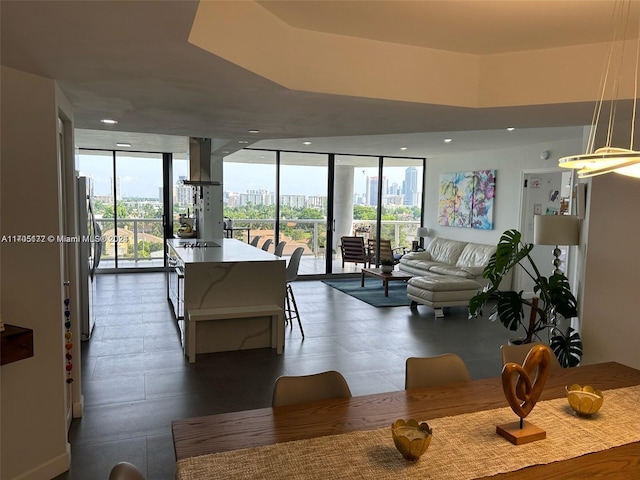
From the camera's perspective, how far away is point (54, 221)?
2.53m

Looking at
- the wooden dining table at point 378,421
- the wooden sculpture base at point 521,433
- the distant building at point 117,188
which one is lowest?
the wooden dining table at point 378,421

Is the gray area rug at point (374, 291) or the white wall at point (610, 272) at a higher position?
the white wall at point (610, 272)

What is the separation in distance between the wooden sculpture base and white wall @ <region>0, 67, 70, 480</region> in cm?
237

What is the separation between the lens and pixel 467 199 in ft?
27.8

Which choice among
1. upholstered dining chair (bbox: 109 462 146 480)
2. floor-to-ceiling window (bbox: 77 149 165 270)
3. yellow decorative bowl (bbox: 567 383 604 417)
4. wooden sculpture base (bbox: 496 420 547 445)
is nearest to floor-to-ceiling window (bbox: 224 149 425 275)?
floor-to-ceiling window (bbox: 77 149 165 270)

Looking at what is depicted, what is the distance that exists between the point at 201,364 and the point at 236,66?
10.0 feet

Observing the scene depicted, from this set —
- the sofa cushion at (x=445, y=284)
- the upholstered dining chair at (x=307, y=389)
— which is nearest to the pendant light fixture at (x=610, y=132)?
the upholstered dining chair at (x=307, y=389)

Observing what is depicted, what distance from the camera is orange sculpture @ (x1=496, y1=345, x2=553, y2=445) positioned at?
166cm

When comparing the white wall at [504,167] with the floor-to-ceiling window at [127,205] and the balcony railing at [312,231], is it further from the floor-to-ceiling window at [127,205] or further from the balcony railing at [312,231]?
the floor-to-ceiling window at [127,205]

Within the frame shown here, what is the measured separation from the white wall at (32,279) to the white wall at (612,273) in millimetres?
3877

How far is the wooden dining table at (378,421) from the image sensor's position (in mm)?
1541

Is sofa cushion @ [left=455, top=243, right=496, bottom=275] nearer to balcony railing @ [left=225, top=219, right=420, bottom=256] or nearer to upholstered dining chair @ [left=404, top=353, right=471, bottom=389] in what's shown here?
balcony railing @ [left=225, top=219, right=420, bottom=256]

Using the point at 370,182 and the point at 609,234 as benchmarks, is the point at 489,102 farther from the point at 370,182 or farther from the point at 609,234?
the point at 370,182

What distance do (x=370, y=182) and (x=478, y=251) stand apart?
2998 mm
